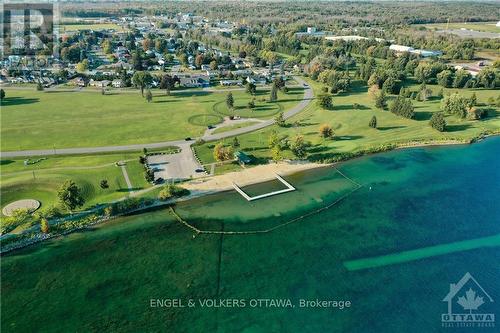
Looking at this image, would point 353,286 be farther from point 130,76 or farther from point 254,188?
point 130,76

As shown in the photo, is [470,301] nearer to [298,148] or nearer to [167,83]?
[298,148]

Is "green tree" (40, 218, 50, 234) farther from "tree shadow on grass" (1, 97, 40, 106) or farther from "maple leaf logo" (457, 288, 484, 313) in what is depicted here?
"tree shadow on grass" (1, 97, 40, 106)

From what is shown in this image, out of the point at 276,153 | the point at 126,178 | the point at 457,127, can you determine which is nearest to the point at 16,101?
the point at 126,178

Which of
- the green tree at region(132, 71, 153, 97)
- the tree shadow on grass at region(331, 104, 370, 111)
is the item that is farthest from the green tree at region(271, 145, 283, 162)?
the green tree at region(132, 71, 153, 97)

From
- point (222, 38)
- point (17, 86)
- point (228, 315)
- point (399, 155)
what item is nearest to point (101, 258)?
point (228, 315)

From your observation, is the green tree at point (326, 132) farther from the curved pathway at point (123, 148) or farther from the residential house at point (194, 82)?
the residential house at point (194, 82)

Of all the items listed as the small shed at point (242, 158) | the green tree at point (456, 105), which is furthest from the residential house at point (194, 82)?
the green tree at point (456, 105)
